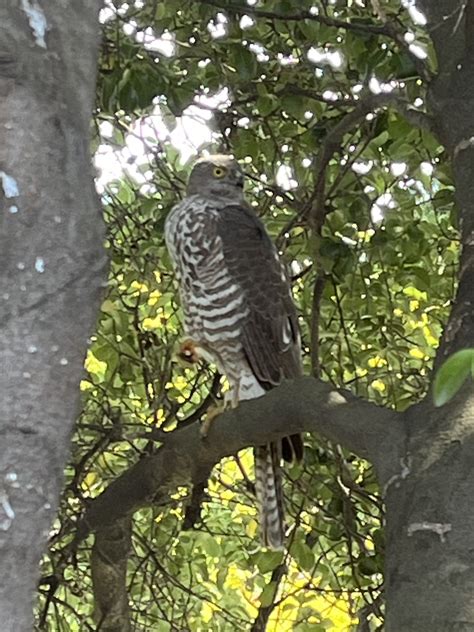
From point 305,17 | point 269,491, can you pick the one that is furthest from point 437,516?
point 269,491

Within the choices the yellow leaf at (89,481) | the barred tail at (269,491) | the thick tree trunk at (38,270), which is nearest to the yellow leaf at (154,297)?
the yellow leaf at (89,481)

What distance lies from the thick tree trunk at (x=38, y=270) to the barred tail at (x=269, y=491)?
1850 mm

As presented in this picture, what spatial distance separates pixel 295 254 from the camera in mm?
3123

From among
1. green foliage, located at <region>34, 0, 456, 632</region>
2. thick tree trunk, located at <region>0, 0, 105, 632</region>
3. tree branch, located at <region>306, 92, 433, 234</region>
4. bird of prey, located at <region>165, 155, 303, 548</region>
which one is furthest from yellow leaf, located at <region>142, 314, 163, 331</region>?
thick tree trunk, located at <region>0, 0, 105, 632</region>

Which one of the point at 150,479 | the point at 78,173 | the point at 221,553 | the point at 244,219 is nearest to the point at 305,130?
the point at 244,219

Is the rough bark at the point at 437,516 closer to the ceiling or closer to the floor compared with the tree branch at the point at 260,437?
closer to the floor

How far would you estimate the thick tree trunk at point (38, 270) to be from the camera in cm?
92

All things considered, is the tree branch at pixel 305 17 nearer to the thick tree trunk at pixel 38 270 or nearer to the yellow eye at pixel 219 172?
the yellow eye at pixel 219 172

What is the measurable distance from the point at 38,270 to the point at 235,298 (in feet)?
6.85

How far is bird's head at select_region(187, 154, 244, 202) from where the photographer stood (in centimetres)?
316

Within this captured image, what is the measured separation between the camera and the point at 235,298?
3.04 metres

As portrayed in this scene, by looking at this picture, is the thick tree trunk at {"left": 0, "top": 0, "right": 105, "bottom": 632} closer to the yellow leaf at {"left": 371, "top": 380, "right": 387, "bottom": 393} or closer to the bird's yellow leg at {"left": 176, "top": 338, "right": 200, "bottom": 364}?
the bird's yellow leg at {"left": 176, "top": 338, "right": 200, "bottom": 364}

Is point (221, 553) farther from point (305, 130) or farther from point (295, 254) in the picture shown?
point (305, 130)

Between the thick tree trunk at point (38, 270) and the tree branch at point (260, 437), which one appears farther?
the tree branch at point (260, 437)
